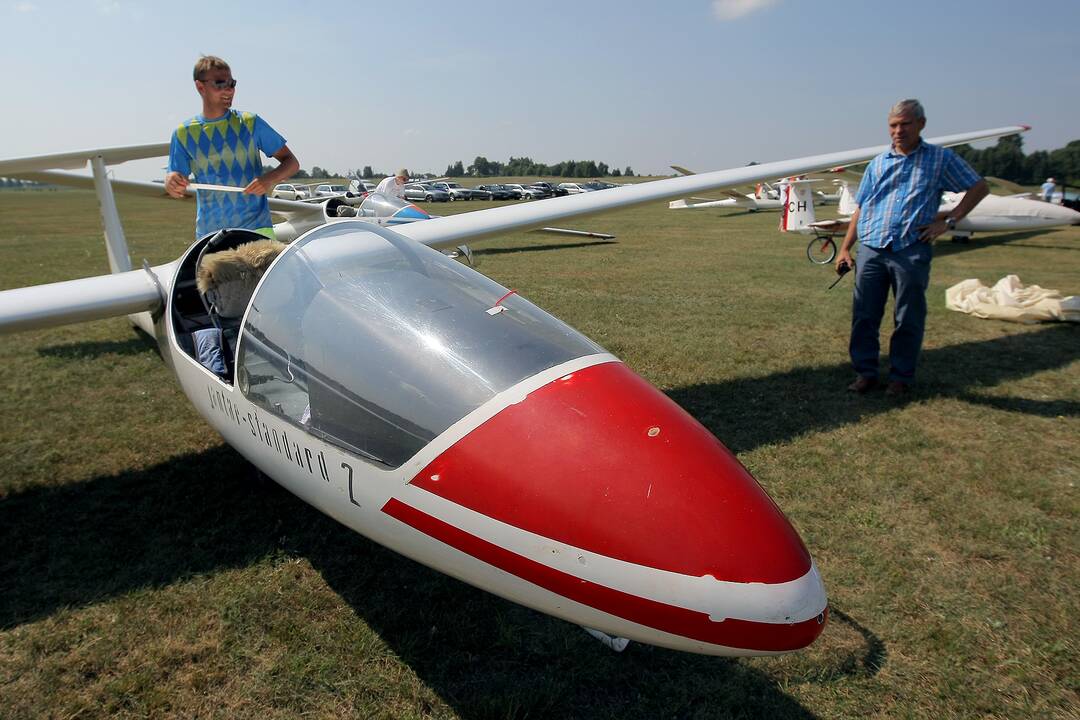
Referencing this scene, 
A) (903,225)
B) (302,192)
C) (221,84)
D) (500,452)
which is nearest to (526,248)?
(903,225)

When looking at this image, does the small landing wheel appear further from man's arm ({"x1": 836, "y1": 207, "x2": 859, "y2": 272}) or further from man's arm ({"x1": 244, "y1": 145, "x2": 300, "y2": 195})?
man's arm ({"x1": 244, "y1": 145, "x2": 300, "y2": 195})

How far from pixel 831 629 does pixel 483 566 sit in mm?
1611

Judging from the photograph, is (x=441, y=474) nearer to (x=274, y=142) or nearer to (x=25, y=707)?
(x=25, y=707)

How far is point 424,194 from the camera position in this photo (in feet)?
156

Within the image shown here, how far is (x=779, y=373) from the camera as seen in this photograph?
5652 mm

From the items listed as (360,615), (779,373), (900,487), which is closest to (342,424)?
(360,615)

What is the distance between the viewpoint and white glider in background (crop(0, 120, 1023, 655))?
1545 mm

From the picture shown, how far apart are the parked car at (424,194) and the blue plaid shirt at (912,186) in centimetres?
4430

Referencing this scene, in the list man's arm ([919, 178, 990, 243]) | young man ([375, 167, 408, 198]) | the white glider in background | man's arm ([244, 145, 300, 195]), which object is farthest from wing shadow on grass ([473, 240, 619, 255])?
the white glider in background

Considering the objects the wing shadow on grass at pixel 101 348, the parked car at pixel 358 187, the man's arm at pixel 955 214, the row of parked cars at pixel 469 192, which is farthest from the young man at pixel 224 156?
the row of parked cars at pixel 469 192

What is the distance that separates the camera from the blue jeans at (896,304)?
15.5 ft

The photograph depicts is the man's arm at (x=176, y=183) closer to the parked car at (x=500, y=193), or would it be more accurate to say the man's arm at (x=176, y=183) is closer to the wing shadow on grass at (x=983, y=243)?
the wing shadow on grass at (x=983, y=243)

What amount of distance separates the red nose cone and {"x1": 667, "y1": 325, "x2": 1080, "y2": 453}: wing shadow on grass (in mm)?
2437

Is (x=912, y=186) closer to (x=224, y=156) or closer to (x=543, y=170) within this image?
(x=224, y=156)
